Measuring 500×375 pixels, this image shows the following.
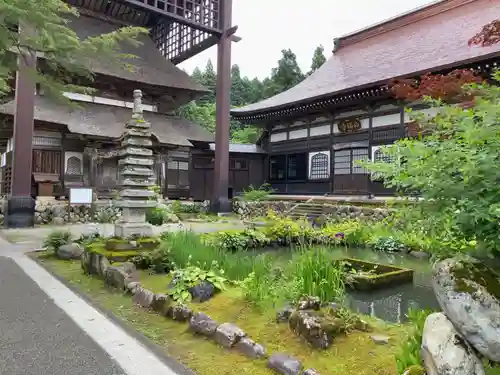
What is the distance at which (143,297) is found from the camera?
4.55m

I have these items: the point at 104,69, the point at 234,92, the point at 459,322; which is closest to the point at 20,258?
the point at 459,322

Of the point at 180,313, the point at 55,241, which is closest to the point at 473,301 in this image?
the point at 180,313

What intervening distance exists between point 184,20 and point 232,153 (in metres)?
7.23

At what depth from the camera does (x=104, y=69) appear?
17312 mm

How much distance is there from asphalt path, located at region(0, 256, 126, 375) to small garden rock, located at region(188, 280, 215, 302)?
3.98ft

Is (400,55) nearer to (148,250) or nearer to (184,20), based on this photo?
(184,20)

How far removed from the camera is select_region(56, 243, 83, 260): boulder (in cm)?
744

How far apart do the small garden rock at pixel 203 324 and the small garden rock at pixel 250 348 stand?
345 mm

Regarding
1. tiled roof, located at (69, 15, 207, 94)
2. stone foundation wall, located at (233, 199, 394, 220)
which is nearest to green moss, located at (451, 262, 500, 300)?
stone foundation wall, located at (233, 199, 394, 220)

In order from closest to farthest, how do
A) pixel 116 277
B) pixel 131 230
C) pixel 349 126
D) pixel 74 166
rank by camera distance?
pixel 116 277 → pixel 131 230 → pixel 349 126 → pixel 74 166

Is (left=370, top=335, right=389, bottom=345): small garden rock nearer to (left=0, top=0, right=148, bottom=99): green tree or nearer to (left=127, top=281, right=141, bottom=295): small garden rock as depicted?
(left=127, top=281, right=141, bottom=295): small garden rock

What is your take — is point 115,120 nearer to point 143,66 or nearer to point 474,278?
point 143,66

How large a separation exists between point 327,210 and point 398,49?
9288 mm

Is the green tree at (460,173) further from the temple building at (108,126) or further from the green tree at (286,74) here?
the green tree at (286,74)
